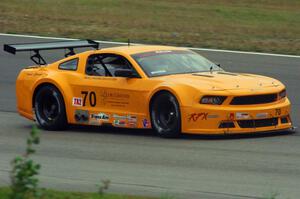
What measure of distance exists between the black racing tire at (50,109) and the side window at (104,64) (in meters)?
0.61

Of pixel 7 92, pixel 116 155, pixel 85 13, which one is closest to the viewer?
pixel 116 155

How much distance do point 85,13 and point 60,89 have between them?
1531cm

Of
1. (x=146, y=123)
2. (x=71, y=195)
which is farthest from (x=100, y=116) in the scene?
(x=71, y=195)

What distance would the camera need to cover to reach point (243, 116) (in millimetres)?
12781

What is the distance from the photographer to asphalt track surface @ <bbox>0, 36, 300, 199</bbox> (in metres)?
9.75

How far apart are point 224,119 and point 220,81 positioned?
0.67 metres

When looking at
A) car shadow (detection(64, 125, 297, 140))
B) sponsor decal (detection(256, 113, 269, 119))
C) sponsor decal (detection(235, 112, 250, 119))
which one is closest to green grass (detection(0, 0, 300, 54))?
car shadow (detection(64, 125, 297, 140))

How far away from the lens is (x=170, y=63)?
13.9m

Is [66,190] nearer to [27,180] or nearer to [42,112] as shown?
[27,180]

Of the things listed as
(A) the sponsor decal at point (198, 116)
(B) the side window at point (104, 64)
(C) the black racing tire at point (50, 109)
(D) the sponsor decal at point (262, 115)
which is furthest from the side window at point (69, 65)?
(D) the sponsor decal at point (262, 115)

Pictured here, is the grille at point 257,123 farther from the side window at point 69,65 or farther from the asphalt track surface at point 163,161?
the side window at point 69,65

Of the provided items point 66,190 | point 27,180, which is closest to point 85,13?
point 66,190

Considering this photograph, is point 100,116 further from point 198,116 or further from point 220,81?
point 220,81

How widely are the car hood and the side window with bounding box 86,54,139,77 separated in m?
0.92
